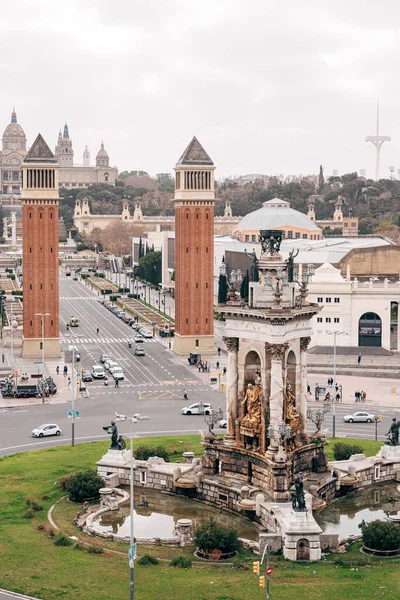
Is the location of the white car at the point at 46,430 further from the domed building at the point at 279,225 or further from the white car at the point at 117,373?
the domed building at the point at 279,225

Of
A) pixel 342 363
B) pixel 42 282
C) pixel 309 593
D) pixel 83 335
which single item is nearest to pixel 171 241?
pixel 83 335

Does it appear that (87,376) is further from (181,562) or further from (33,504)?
(181,562)

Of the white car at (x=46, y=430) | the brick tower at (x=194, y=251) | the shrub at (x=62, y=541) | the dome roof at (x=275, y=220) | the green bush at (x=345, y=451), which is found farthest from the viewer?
the dome roof at (x=275, y=220)

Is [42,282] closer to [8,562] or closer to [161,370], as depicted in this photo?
[161,370]

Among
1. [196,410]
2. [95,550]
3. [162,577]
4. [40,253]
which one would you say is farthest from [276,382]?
[40,253]

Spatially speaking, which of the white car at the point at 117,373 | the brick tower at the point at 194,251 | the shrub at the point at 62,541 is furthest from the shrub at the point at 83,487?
the brick tower at the point at 194,251

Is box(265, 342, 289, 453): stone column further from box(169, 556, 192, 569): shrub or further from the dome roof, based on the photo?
the dome roof
